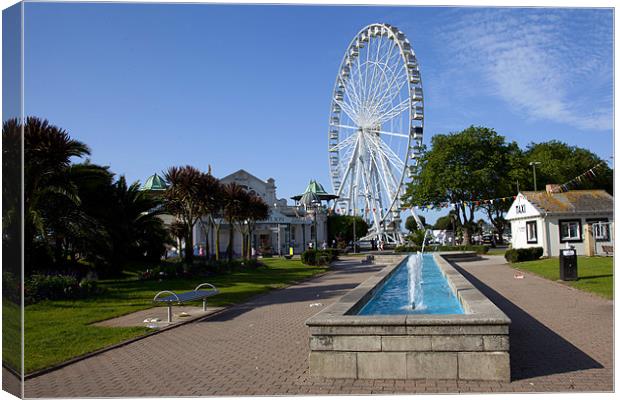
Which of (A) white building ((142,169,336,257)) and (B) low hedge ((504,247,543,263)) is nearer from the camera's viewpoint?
(B) low hedge ((504,247,543,263))

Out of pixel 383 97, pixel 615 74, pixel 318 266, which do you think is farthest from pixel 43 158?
pixel 383 97

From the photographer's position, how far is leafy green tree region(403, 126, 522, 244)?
50.0 meters

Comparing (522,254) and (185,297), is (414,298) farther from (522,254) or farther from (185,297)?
(522,254)

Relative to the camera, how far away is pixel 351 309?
855 centimetres

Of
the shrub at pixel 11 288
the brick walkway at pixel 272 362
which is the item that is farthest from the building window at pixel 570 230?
the shrub at pixel 11 288

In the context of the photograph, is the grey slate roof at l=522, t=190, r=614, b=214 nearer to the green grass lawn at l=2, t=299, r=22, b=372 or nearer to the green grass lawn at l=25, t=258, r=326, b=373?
the green grass lawn at l=25, t=258, r=326, b=373

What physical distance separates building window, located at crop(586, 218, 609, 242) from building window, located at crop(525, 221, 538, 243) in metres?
2.98

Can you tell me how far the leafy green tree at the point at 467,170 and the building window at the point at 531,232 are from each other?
1378 centimetres

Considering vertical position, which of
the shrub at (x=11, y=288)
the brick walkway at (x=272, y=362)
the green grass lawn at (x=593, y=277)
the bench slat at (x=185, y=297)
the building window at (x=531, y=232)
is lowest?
the brick walkway at (x=272, y=362)

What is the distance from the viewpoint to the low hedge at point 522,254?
1165 inches

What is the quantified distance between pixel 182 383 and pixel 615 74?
20.9 ft

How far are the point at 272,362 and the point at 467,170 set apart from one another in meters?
45.3

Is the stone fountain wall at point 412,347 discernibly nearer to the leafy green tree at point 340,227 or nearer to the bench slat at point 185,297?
the bench slat at point 185,297

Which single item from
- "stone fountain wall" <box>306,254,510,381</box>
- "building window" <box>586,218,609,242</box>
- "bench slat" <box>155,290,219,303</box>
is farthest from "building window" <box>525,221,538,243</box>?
"stone fountain wall" <box>306,254,510,381</box>
